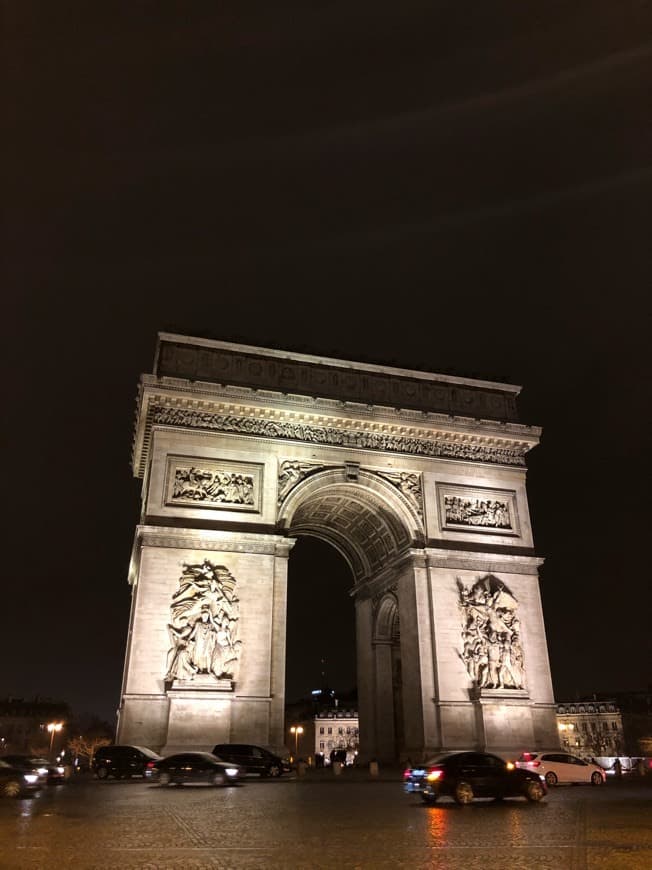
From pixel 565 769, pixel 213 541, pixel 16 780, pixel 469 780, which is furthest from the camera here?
pixel 213 541

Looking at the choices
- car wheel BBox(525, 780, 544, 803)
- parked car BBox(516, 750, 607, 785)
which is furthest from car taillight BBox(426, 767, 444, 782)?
parked car BBox(516, 750, 607, 785)

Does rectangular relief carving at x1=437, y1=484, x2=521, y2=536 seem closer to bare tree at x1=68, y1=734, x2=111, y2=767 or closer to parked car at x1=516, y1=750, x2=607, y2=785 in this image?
parked car at x1=516, y1=750, x2=607, y2=785

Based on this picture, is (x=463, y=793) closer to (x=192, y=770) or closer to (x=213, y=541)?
(x=192, y=770)

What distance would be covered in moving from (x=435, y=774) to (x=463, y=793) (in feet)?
2.44

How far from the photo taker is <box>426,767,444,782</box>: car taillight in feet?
47.3

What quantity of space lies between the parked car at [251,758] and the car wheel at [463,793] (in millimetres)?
8369

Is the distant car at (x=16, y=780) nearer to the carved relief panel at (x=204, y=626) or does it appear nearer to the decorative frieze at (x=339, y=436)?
the carved relief panel at (x=204, y=626)

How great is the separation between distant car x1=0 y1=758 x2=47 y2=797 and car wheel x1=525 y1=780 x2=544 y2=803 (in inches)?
456

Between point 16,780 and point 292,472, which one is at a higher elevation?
point 292,472

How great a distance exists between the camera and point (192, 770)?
1845 centimetres

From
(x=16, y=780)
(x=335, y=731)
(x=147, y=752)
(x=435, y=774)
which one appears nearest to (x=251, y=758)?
(x=147, y=752)

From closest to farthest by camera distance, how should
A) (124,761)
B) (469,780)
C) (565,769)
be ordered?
(469,780) < (124,761) < (565,769)

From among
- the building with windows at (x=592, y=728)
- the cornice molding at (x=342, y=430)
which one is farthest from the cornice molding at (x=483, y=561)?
the building with windows at (x=592, y=728)

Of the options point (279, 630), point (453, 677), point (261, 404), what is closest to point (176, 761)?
point (279, 630)
